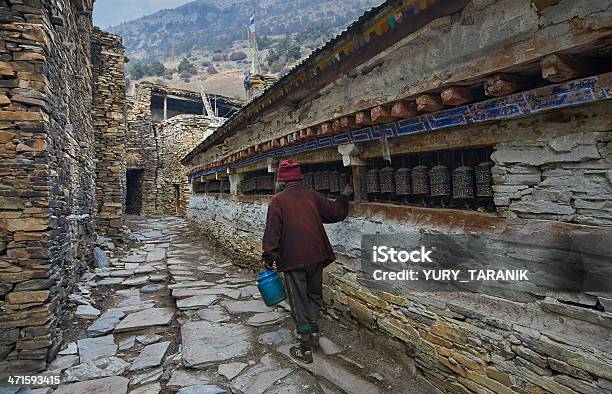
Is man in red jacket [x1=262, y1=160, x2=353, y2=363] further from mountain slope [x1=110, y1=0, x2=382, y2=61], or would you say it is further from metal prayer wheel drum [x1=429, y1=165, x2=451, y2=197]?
mountain slope [x1=110, y1=0, x2=382, y2=61]

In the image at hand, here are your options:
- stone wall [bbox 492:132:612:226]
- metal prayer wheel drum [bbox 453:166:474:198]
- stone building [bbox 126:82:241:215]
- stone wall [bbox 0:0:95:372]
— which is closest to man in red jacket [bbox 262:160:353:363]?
metal prayer wheel drum [bbox 453:166:474:198]

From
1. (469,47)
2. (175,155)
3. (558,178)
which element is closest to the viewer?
(558,178)

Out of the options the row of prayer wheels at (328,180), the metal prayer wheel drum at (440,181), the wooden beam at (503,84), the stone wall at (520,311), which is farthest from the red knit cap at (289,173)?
the wooden beam at (503,84)

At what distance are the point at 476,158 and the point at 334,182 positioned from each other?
6.09ft

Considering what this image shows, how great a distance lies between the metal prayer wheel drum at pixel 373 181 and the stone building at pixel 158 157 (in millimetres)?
14767

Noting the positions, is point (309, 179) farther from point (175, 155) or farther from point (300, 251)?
point (175, 155)

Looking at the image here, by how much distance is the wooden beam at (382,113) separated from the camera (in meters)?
3.16

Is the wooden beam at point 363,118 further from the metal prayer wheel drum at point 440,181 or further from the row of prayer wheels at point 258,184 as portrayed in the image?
the row of prayer wheels at point 258,184

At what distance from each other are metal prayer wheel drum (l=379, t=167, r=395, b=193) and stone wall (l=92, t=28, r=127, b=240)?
8.33 meters

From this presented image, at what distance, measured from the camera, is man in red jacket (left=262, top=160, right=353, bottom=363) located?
353 cm

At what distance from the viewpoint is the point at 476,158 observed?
3029 mm

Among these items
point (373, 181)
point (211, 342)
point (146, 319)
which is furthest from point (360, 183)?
point (146, 319)

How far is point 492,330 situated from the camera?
2.44m

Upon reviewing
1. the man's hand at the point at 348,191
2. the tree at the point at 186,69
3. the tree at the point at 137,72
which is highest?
the tree at the point at 186,69
